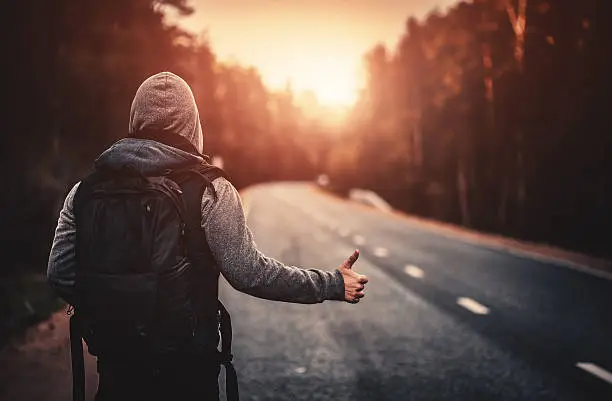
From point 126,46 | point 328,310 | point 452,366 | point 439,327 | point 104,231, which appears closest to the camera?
point 104,231

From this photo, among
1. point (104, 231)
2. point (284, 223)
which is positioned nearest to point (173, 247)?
point (104, 231)

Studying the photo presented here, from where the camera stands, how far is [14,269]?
34.3 ft

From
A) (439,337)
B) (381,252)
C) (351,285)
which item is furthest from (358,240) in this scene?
(351,285)

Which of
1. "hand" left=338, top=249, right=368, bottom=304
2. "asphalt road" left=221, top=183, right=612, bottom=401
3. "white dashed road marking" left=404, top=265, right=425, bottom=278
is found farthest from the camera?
"white dashed road marking" left=404, top=265, right=425, bottom=278

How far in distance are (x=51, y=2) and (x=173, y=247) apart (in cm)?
1041

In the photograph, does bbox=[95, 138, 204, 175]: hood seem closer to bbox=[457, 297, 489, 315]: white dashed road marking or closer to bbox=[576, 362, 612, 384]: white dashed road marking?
bbox=[576, 362, 612, 384]: white dashed road marking

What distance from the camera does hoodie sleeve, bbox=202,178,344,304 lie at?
2.43 meters

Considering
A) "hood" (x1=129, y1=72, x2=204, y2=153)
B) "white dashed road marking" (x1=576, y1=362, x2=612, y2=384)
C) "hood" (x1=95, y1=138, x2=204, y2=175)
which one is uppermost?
"hood" (x1=129, y1=72, x2=204, y2=153)

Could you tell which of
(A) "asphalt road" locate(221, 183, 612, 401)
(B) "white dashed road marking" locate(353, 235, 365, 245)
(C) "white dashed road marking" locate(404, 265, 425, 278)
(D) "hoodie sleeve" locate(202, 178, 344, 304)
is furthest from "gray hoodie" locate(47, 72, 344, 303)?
(B) "white dashed road marking" locate(353, 235, 365, 245)

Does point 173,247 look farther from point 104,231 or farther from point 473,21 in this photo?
point 473,21

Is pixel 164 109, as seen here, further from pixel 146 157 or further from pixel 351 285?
pixel 351 285

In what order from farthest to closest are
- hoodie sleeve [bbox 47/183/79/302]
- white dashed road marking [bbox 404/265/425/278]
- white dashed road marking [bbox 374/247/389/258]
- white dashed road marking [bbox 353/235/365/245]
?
white dashed road marking [bbox 353/235/365/245] → white dashed road marking [bbox 374/247/389/258] → white dashed road marking [bbox 404/265/425/278] → hoodie sleeve [bbox 47/183/79/302]

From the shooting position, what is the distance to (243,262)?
2.48 meters

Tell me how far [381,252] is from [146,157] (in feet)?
46.3
